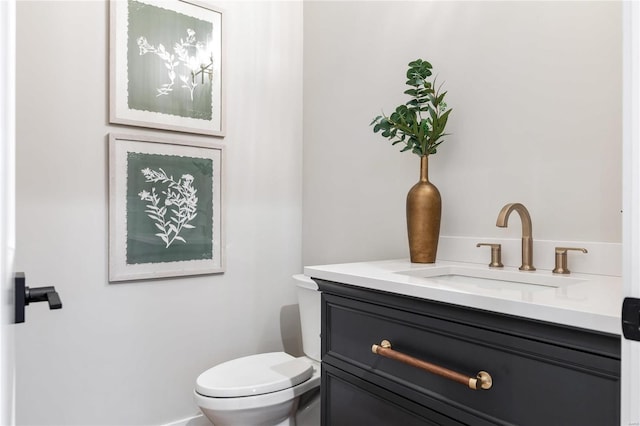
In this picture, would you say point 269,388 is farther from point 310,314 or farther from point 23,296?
point 23,296

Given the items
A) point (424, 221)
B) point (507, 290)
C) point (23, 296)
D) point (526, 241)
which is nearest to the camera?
point (23, 296)

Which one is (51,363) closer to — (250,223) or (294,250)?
(250,223)

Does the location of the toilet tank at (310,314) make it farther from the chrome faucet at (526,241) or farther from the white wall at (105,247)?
the chrome faucet at (526,241)

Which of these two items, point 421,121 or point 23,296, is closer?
point 23,296

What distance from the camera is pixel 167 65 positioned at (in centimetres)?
196

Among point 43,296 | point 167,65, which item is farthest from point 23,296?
point 167,65

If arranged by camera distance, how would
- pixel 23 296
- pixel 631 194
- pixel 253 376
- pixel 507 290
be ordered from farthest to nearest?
1. pixel 253 376
2. pixel 507 290
3. pixel 23 296
4. pixel 631 194

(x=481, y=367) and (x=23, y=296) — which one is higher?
(x=23, y=296)

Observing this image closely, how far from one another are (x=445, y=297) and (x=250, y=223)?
1.47m

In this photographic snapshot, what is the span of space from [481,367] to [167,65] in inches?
71.1

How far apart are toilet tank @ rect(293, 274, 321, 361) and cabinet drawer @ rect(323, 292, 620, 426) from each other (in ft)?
2.16

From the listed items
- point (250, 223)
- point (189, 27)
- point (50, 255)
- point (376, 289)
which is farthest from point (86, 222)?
point (376, 289)

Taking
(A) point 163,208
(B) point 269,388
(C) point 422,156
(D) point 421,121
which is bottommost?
(B) point 269,388

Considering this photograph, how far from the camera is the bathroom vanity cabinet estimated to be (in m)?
0.71
